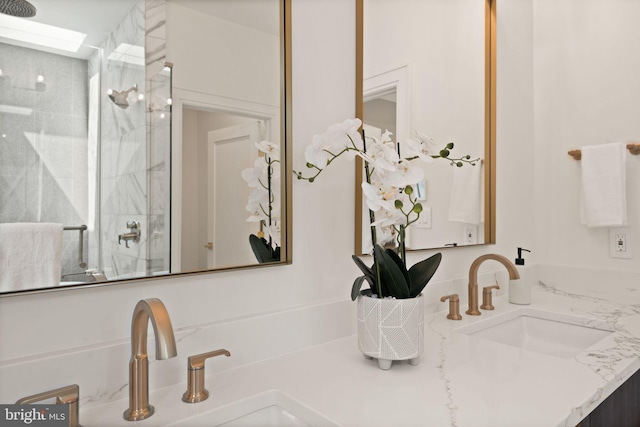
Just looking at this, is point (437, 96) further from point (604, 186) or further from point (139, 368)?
point (139, 368)

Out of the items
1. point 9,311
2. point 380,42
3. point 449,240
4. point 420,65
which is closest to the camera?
point 9,311

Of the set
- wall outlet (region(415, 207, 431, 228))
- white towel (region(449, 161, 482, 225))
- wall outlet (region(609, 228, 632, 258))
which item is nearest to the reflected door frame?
wall outlet (region(415, 207, 431, 228))

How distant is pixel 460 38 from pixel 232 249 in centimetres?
124

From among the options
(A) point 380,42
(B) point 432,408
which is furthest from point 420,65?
(B) point 432,408

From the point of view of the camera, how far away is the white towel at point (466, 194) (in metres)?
1.59

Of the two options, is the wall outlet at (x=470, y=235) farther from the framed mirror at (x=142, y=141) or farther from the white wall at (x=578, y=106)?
the framed mirror at (x=142, y=141)

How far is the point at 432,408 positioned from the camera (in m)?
0.79

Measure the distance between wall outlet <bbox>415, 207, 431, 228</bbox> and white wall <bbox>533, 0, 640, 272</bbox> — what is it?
2.54 feet

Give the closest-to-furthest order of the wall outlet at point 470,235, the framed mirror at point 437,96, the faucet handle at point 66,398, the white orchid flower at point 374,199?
the faucet handle at point 66,398
the white orchid flower at point 374,199
the framed mirror at point 437,96
the wall outlet at point 470,235

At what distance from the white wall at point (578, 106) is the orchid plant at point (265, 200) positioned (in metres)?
1.43


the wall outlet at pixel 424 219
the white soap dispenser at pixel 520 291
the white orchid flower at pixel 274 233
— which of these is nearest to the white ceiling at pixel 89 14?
the white orchid flower at pixel 274 233

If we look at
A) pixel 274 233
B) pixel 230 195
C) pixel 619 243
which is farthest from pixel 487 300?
pixel 230 195

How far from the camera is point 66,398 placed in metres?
0.67

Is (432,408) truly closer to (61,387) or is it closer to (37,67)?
(61,387)
